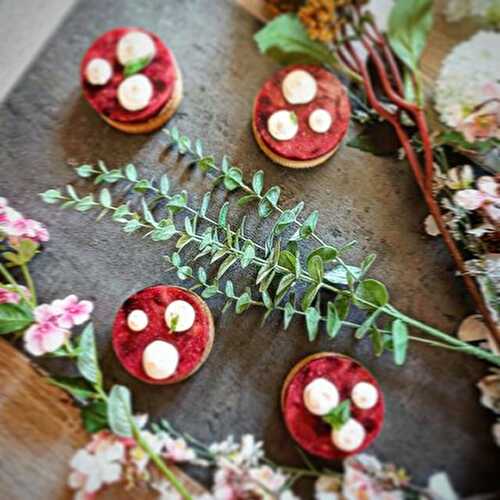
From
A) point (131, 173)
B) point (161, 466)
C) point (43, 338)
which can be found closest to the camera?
point (161, 466)

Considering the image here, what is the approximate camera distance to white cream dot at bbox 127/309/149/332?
3.12 feet

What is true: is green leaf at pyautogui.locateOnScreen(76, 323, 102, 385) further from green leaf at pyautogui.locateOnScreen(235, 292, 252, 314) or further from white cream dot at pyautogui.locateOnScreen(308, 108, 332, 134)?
white cream dot at pyautogui.locateOnScreen(308, 108, 332, 134)

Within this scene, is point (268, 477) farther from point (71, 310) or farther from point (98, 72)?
point (98, 72)

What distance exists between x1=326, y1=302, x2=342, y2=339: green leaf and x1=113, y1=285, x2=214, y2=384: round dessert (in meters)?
0.22

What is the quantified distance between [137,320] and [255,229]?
29 cm

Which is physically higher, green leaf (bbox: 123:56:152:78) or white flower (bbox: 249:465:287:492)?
green leaf (bbox: 123:56:152:78)

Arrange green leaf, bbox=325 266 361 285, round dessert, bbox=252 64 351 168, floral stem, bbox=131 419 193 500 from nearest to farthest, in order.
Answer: floral stem, bbox=131 419 193 500 < green leaf, bbox=325 266 361 285 < round dessert, bbox=252 64 351 168

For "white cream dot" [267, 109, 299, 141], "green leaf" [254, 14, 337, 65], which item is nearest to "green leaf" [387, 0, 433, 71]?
"green leaf" [254, 14, 337, 65]

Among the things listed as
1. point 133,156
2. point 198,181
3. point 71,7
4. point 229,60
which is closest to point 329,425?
point 198,181

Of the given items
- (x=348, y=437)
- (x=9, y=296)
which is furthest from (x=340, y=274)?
(x=9, y=296)

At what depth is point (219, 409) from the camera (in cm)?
95

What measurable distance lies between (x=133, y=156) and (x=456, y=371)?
77 centimetres

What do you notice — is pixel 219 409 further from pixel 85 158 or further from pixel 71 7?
pixel 71 7

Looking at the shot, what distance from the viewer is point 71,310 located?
1.01 m
